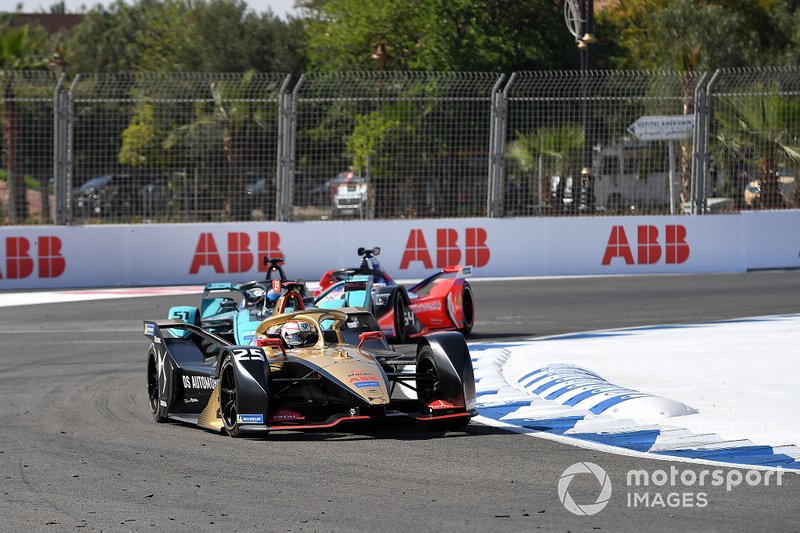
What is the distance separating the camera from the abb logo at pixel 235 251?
825 inches

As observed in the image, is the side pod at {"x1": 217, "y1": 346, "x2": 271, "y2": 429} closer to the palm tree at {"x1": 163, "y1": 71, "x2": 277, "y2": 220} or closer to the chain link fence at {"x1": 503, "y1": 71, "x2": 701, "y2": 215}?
the palm tree at {"x1": 163, "y1": 71, "x2": 277, "y2": 220}

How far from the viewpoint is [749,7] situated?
152 ft

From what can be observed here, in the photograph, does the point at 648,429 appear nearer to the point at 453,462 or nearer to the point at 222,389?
the point at 453,462

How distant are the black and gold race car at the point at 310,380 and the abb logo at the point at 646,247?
1226 cm

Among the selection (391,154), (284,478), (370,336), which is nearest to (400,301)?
(370,336)

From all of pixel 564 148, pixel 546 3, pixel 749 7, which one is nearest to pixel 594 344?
pixel 564 148

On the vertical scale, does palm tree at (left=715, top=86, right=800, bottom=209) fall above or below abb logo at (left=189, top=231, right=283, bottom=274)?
above

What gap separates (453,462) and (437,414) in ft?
3.40

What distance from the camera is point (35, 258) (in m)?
20.5

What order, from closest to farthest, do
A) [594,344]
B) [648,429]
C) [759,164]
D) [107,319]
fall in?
[648,429] < [594,344] < [107,319] < [759,164]

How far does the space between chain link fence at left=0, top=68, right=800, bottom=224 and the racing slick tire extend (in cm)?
1161

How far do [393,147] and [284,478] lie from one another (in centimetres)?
1435
